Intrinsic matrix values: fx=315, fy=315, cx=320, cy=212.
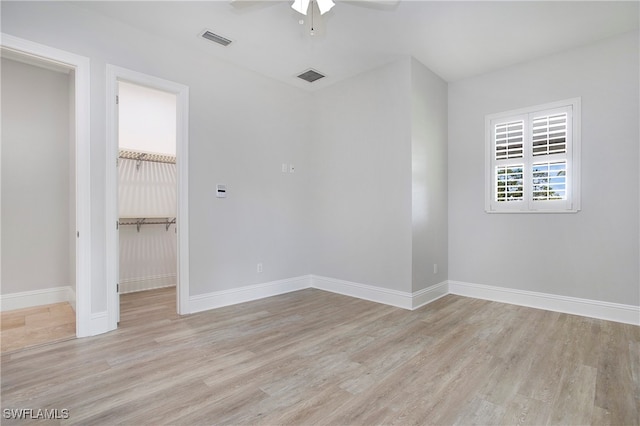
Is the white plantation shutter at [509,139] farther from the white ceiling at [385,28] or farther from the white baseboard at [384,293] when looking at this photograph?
the white baseboard at [384,293]

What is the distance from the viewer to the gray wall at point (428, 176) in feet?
12.8

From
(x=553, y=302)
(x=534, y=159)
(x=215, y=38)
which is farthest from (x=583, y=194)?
(x=215, y=38)

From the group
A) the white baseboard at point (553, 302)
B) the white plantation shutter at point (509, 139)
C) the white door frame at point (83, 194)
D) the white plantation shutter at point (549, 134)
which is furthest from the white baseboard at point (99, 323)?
the white plantation shutter at point (549, 134)

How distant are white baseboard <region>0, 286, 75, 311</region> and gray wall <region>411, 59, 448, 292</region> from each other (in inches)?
171

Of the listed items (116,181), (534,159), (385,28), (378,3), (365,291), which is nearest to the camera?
(378,3)

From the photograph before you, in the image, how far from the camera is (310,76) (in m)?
4.41

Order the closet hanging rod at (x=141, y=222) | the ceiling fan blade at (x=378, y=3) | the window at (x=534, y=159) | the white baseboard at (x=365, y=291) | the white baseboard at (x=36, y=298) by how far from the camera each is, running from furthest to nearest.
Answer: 1. the closet hanging rod at (x=141, y=222)
2. the white baseboard at (x=365, y=291)
3. the white baseboard at (x=36, y=298)
4. the window at (x=534, y=159)
5. the ceiling fan blade at (x=378, y=3)

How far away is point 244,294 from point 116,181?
1967 mm

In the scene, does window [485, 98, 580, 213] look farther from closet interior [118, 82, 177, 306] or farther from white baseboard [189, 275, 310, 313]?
closet interior [118, 82, 177, 306]

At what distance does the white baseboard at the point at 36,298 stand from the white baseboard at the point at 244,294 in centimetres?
164

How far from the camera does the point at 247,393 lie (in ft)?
6.55

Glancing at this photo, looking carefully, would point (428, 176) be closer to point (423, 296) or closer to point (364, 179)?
point (364, 179)

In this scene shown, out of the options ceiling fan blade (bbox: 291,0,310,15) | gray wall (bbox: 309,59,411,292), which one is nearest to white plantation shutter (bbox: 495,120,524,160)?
gray wall (bbox: 309,59,411,292)

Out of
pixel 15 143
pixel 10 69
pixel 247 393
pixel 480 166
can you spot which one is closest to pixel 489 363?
pixel 247 393
